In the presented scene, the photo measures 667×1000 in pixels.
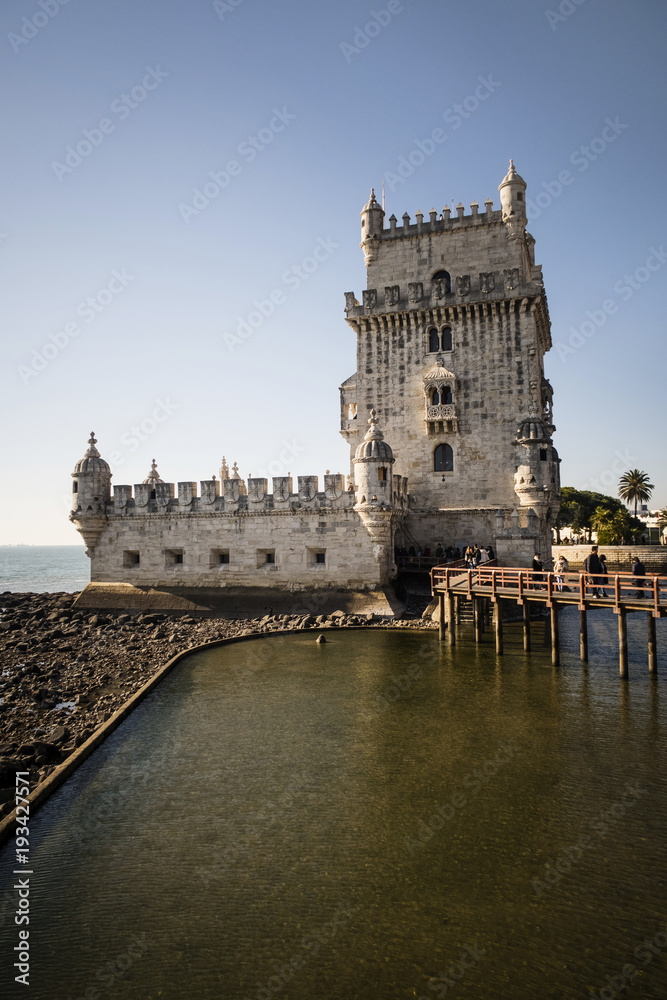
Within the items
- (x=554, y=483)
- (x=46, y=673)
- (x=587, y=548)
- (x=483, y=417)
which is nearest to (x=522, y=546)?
(x=554, y=483)

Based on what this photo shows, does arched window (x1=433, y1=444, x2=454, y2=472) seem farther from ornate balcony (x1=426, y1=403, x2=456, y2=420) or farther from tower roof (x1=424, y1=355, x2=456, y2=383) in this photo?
tower roof (x1=424, y1=355, x2=456, y2=383)

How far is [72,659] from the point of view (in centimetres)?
1909

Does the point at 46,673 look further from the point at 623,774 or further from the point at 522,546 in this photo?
the point at 522,546

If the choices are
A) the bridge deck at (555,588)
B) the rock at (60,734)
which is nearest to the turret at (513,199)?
the bridge deck at (555,588)

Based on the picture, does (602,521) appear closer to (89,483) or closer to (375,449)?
(375,449)

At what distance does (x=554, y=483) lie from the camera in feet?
84.0

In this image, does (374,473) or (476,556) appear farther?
(476,556)

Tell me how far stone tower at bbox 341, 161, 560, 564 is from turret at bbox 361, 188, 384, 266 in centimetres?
9

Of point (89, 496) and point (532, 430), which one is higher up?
point (532, 430)

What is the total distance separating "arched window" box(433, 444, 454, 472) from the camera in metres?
27.5

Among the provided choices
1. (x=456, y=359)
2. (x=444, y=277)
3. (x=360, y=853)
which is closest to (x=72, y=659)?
(x=360, y=853)

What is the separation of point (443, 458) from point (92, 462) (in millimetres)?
15814

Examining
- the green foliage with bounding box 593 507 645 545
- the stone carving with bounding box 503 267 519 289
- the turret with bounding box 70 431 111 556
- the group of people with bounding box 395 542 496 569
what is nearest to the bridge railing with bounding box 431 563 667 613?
the group of people with bounding box 395 542 496 569

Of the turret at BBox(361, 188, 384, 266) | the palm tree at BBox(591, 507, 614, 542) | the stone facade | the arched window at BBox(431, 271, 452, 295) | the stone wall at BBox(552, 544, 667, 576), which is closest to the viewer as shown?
the stone facade
